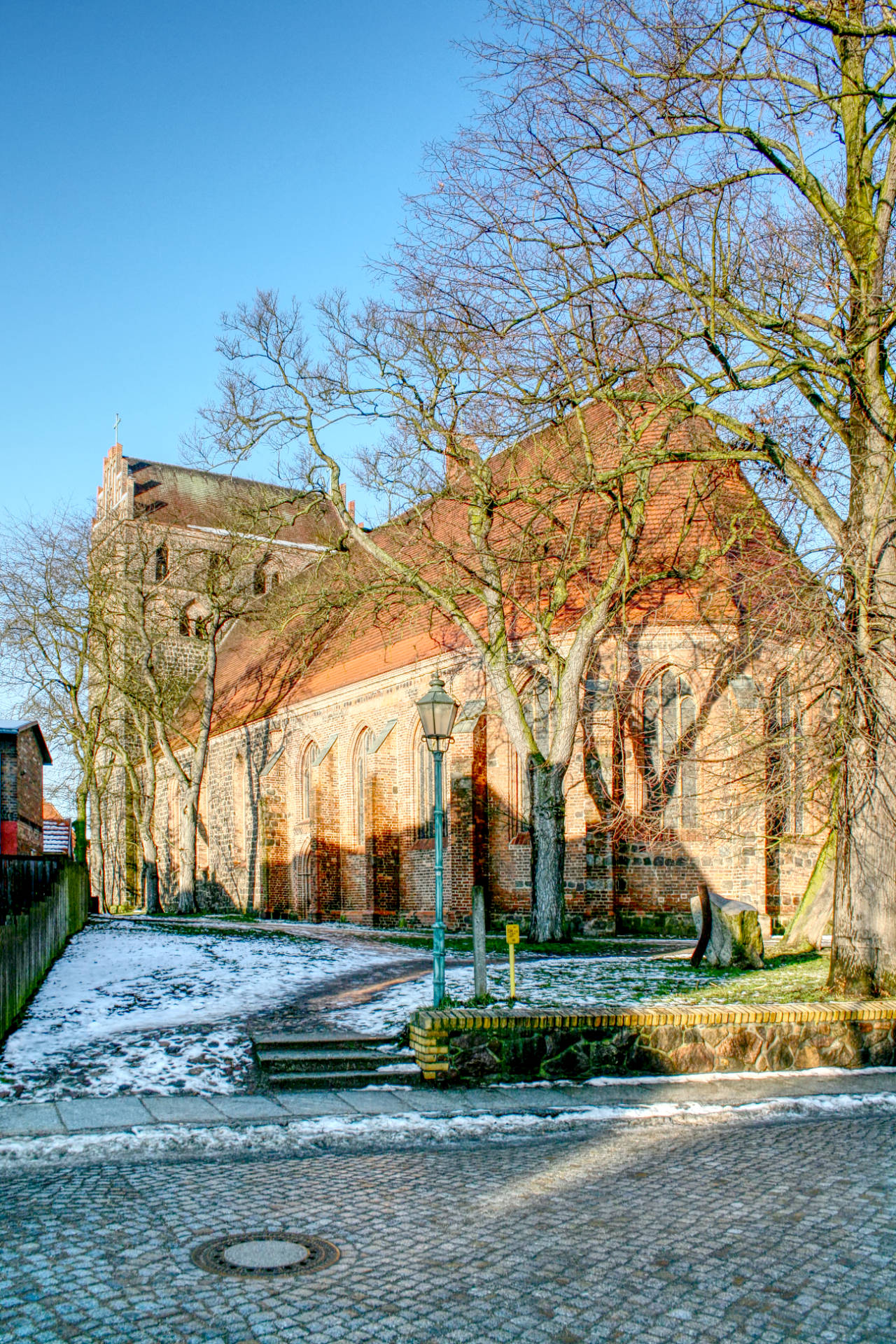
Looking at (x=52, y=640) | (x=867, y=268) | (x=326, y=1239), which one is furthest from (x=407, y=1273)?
(x=52, y=640)

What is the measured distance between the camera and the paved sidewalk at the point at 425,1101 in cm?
791

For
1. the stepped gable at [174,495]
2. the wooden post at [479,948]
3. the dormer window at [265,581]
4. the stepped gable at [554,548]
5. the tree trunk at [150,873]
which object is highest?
the stepped gable at [174,495]

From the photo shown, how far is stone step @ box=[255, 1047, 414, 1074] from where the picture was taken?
938cm

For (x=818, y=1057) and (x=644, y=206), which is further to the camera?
(x=644, y=206)

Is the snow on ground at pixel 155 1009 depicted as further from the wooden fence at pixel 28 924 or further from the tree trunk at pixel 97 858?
the tree trunk at pixel 97 858

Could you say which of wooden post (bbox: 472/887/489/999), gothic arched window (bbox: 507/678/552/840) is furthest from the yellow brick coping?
gothic arched window (bbox: 507/678/552/840)

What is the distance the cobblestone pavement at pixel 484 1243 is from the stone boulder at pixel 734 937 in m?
6.81

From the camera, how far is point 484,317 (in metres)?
13.0

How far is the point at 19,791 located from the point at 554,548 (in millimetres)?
22687

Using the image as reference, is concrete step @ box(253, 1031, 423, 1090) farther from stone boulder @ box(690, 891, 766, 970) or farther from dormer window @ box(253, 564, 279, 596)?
dormer window @ box(253, 564, 279, 596)

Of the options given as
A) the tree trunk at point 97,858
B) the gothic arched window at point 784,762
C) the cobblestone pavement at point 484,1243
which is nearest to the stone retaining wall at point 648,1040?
the cobblestone pavement at point 484,1243

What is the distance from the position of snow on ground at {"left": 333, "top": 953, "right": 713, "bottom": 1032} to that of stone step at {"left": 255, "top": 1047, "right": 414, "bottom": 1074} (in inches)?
33.8

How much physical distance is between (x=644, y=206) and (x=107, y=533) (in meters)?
22.7

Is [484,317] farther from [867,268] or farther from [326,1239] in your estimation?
[326,1239]
